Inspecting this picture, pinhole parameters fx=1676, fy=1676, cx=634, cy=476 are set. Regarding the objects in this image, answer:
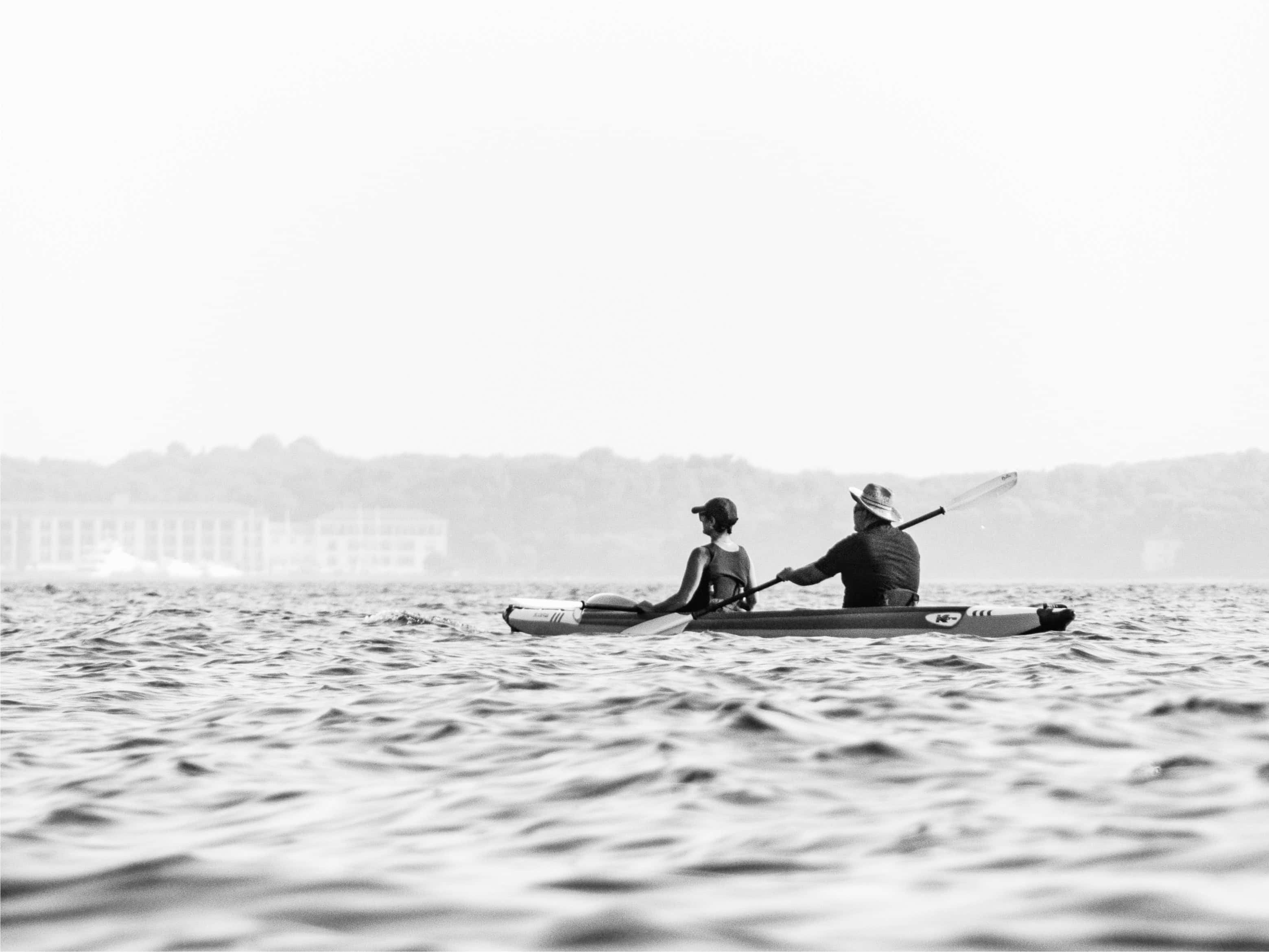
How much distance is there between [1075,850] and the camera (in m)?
5.15

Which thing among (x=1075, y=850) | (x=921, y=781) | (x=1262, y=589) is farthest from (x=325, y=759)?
(x=1262, y=589)

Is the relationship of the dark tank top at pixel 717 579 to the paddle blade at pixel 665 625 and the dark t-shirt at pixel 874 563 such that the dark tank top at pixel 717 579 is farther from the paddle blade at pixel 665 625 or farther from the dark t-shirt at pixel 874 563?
the dark t-shirt at pixel 874 563

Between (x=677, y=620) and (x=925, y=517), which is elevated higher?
(x=925, y=517)

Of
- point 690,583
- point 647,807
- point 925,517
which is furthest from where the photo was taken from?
point 925,517

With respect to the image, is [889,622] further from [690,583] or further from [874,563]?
[690,583]

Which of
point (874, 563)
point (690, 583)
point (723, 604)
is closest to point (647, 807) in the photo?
point (874, 563)

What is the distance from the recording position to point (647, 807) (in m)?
6.23

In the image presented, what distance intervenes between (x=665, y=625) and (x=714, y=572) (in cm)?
68

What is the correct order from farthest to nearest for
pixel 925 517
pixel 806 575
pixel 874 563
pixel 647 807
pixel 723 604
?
pixel 925 517, pixel 723 604, pixel 874 563, pixel 806 575, pixel 647 807

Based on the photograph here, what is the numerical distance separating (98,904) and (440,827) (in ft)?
4.55

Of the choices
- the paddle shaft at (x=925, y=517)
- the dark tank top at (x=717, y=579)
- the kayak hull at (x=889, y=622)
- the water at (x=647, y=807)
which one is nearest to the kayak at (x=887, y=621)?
the kayak hull at (x=889, y=622)

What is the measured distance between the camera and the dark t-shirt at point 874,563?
15.1 m

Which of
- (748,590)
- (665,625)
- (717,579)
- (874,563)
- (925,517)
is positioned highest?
(925,517)

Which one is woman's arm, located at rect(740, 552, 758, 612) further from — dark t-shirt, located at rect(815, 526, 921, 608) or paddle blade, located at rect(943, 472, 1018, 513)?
paddle blade, located at rect(943, 472, 1018, 513)
